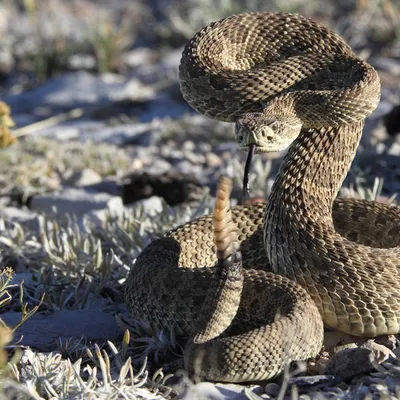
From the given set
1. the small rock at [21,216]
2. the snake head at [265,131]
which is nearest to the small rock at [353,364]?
the snake head at [265,131]

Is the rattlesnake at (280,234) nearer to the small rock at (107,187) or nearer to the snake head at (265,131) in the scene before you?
the snake head at (265,131)

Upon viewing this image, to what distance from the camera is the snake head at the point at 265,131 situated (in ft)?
16.4

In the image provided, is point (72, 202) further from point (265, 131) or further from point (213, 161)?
point (265, 131)

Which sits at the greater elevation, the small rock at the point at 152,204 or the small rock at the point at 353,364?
the small rock at the point at 353,364

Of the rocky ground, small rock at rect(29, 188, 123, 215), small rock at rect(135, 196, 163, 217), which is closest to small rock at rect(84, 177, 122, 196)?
the rocky ground

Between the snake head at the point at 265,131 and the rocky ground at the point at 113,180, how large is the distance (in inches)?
52.4

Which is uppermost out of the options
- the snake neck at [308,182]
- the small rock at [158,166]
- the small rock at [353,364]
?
the snake neck at [308,182]

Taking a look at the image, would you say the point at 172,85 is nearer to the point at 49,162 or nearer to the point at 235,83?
the point at 49,162

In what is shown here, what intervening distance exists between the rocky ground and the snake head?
52.4 inches

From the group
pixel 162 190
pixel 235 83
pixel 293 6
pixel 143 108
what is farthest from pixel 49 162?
pixel 293 6

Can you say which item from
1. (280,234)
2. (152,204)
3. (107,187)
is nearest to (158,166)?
(107,187)

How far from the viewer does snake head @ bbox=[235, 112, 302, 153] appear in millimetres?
5000

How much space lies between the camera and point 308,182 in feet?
18.4

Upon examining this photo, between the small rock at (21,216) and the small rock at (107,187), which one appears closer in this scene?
the small rock at (21,216)
